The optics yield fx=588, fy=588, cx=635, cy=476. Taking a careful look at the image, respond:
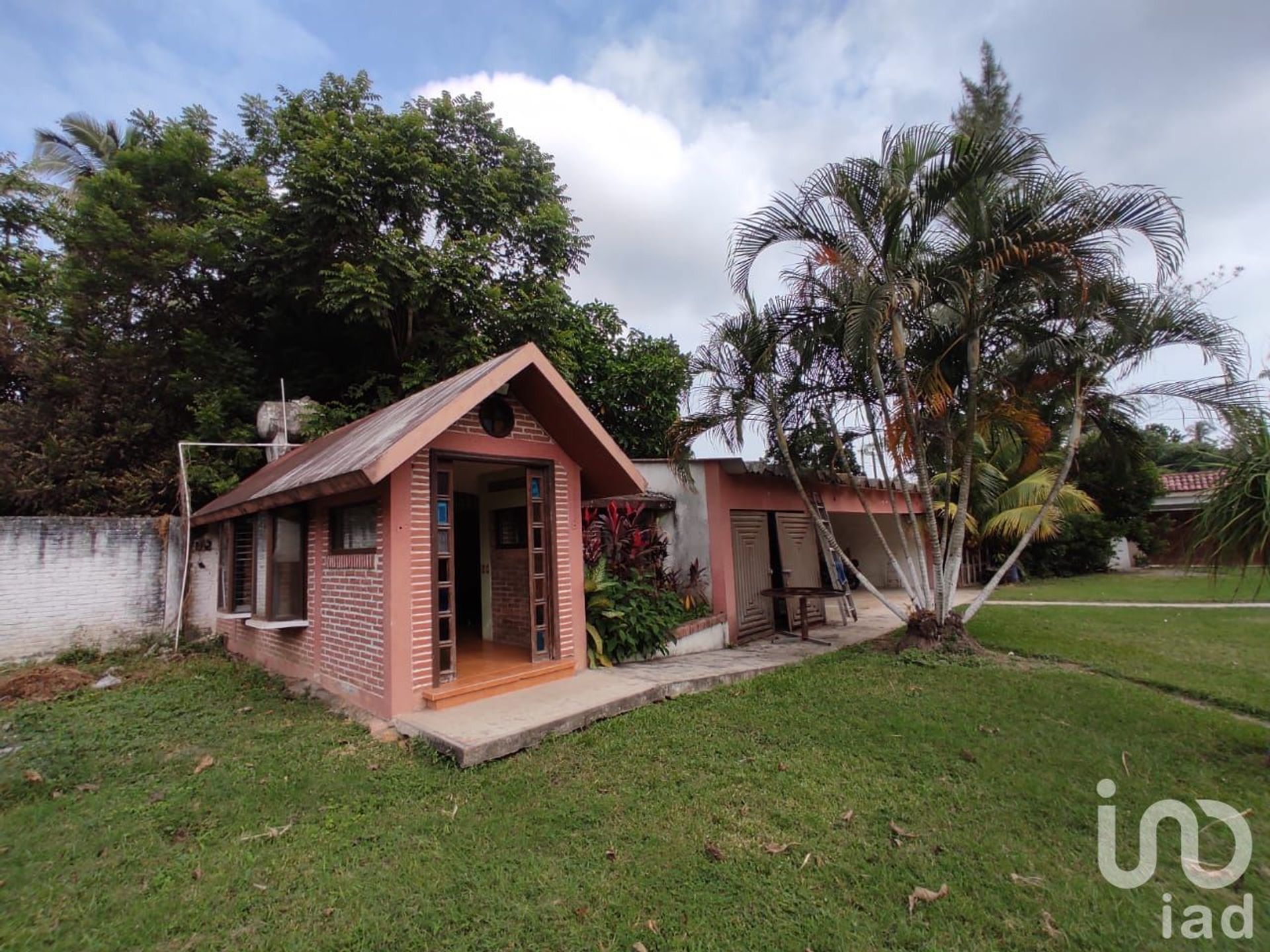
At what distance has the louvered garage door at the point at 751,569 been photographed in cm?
970

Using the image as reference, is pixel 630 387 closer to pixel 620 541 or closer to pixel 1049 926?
pixel 620 541

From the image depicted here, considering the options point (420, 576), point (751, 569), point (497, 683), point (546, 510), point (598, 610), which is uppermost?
point (546, 510)

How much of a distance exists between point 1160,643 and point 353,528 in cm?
1097

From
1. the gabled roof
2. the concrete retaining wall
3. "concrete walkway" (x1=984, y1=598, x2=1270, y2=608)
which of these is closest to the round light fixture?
the gabled roof

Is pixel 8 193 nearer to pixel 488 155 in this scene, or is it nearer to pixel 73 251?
pixel 73 251

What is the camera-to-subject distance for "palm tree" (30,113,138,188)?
13.4 metres

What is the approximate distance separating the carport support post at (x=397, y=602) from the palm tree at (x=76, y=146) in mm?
14305

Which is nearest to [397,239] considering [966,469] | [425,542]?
[425,542]

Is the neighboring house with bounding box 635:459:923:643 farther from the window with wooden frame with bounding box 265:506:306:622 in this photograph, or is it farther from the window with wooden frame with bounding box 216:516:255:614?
the window with wooden frame with bounding box 216:516:255:614

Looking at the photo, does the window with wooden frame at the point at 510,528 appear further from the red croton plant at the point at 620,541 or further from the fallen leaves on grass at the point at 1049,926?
the fallen leaves on grass at the point at 1049,926

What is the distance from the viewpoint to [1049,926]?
277cm

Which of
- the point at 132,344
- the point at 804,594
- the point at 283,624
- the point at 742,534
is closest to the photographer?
the point at 283,624

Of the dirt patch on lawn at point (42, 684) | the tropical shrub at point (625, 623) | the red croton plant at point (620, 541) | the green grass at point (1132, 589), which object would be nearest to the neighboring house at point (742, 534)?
the red croton plant at point (620, 541)
